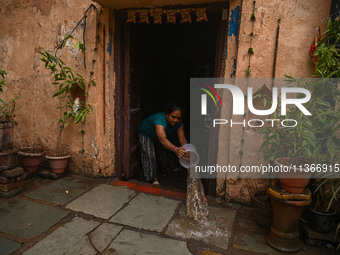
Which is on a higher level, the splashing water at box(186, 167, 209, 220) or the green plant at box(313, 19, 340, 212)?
the green plant at box(313, 19, 340, 212)

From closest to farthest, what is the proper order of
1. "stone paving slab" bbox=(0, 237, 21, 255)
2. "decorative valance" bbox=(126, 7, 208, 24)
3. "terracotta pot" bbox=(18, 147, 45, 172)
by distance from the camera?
"stone paving slab" bbox=(0, 237, 21, 255) → "decorative valance" bbox=(126, 7, 208, 24) → "terracotta pot" bbox=(18, 147, 45, 172)

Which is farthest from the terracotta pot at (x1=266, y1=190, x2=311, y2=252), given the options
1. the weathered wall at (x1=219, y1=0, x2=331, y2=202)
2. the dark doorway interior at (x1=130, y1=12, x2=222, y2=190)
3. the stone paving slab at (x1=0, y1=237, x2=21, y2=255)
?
the dark doorway interior at (x1=130, y1=12, x2=222, y2=190)

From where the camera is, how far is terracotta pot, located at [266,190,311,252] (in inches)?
87.0

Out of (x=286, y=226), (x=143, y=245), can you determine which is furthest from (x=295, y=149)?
(x=143, y=245)

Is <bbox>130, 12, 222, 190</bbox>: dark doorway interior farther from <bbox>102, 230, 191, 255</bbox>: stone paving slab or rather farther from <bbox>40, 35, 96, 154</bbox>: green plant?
<bbox>102, 230, 191, 255</bbox>: stone paving slab

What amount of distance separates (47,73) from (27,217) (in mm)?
2296

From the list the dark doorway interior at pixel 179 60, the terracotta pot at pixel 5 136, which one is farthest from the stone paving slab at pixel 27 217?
the dark doorway interior at pixel 179 60

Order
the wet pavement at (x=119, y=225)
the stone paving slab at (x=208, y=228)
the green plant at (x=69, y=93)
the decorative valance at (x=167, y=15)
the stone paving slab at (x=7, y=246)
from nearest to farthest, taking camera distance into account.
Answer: the stone paving slab at (x=7, y=246) < the wet pavement at (x=119, y=225) < the stone paving slab at (x=208, y=228) < the decorative valance at (x=167, y=15) < the green plant at (x=69, y=93)

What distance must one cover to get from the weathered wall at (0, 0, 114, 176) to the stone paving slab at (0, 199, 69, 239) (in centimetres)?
103

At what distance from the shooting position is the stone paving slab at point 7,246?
2.09 meters

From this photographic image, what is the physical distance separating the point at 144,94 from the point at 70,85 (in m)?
→ 1.69

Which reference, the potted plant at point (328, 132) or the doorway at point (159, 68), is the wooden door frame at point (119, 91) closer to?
the doorway at point (159, 68)

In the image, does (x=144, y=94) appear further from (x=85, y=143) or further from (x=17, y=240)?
(x=17, y=240)

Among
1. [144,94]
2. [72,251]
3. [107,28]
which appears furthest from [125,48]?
[72,251]
